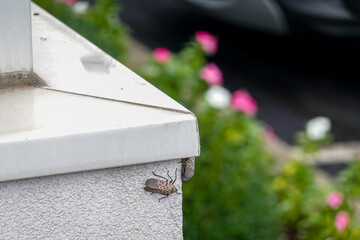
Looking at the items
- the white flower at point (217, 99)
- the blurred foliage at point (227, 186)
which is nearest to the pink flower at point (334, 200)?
the blurred foliage at point (227, 186)

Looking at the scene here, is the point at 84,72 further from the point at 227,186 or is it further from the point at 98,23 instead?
the point at 98,23

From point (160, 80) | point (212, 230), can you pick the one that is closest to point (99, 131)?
point (212, 230)

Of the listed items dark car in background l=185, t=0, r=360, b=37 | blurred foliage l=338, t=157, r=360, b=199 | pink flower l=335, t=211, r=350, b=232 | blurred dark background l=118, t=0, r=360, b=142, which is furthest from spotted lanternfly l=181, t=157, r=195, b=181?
dark car in background l=185, t=0, r=360, b=37

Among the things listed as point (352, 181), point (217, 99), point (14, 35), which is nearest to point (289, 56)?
point (217, 99)

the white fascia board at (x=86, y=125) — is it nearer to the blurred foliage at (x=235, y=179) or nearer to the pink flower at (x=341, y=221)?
the blurred foliage at (x=235, y=179)

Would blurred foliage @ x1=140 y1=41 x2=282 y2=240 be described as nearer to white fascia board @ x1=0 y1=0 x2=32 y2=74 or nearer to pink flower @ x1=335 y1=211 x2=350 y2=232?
pink flower @ x1=335 y1=211 x2=350 y2=232
